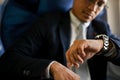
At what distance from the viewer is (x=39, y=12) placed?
109 cm

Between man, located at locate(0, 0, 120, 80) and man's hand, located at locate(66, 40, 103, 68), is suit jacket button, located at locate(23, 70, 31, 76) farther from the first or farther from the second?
man's hand, located at locate(66, 40, 103, 68)

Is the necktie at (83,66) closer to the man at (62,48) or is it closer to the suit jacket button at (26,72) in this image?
the man at (62,48)

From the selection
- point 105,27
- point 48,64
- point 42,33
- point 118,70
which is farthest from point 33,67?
point 118,70

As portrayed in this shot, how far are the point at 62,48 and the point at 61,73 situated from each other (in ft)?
0.64

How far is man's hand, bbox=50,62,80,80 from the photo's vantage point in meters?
0.77

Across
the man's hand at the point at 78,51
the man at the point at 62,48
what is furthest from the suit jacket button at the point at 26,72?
the man's hand at the point at 78,51

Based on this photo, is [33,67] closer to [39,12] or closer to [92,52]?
[92,52]

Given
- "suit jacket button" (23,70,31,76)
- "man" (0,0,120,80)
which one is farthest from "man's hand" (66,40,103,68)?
"suit jacket button" (23,70,31,76)

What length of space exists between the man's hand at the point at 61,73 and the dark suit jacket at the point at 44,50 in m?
0.03

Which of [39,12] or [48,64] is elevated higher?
[39,12]

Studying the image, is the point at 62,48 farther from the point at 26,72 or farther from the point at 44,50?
the point at 26,72

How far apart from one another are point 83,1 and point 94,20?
0.15m

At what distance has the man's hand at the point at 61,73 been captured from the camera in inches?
30.3

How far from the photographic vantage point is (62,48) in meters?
0.96
